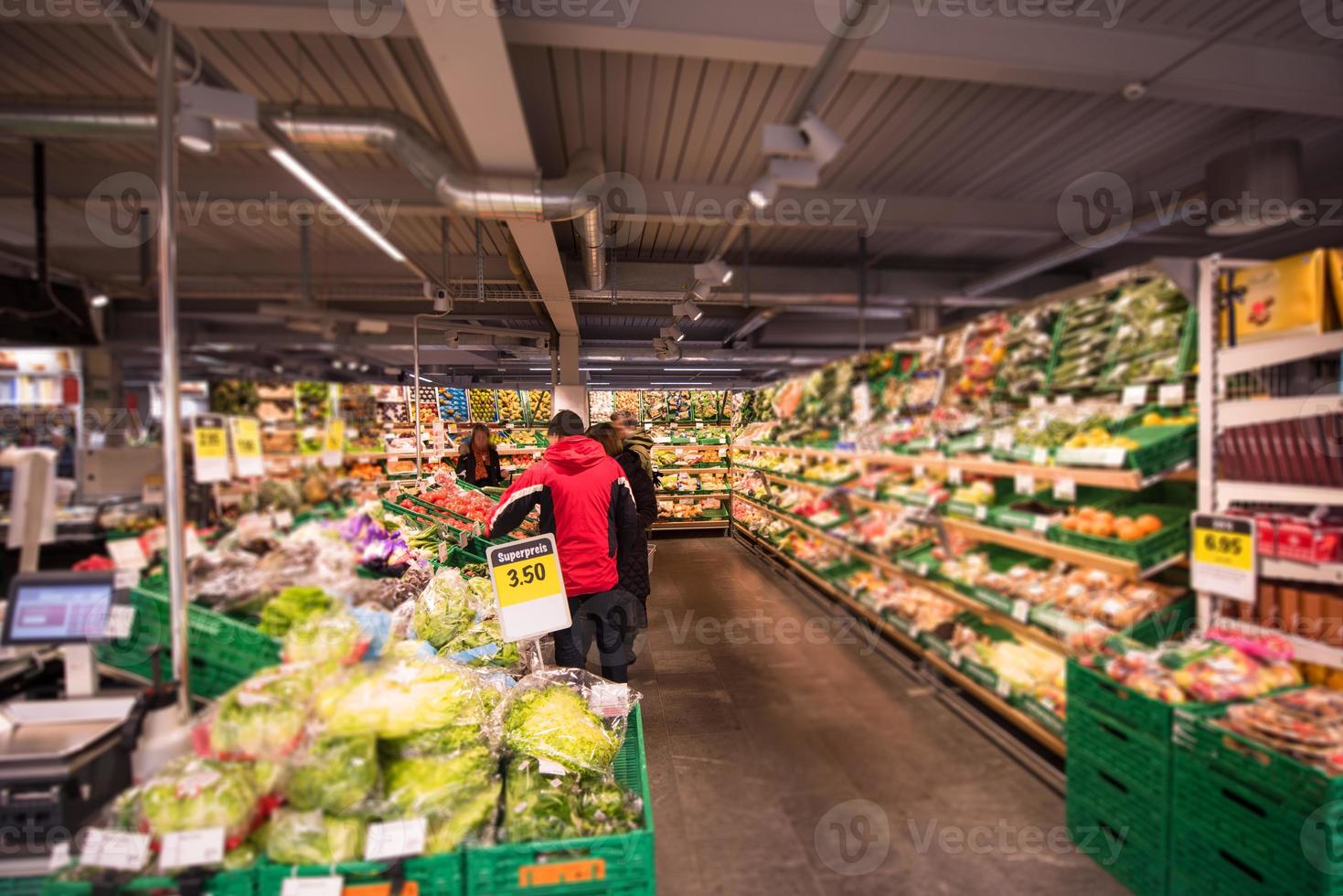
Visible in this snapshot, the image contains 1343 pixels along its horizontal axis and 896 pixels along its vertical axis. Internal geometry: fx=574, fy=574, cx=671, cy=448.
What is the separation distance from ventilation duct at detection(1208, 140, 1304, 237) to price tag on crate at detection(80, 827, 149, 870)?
209 inches

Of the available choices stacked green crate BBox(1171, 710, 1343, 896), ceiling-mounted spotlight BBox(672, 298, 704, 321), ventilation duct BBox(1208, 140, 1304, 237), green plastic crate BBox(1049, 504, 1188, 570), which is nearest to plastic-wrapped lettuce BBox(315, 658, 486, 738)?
stacked green crate BBox(1171, 710, 1343, 896)

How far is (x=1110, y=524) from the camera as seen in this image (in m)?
2.78

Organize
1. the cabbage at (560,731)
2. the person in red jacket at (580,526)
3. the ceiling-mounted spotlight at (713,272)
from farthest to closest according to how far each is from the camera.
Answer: the ceiling-mounted spotlight at (713,272) < the person in red jacket at (580,526) < the cabbage at (560,731)

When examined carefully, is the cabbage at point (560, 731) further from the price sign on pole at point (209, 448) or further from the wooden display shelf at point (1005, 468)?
the wooden display shelf at point (1005, 468)

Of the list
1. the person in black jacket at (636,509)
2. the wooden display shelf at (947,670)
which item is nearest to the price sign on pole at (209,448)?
the person in black jacket at (636,509)

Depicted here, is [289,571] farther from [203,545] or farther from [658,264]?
[658,264]

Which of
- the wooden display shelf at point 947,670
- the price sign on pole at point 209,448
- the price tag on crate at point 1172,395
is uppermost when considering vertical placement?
the price tag on crate at point 1172,395

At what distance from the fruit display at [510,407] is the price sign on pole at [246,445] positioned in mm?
8228

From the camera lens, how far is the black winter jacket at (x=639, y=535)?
14.6 ft

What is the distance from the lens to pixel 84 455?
1396 mm

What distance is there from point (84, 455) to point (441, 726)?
1104 mm

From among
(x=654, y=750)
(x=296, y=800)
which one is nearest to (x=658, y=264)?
(x=654, y=750)

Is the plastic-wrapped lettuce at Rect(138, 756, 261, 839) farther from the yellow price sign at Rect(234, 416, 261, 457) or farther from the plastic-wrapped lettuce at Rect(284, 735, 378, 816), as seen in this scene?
→ the yellow price sign at Rect(234, 416, 261, 457)

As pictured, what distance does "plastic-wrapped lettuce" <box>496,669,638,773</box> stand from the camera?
1.79m
